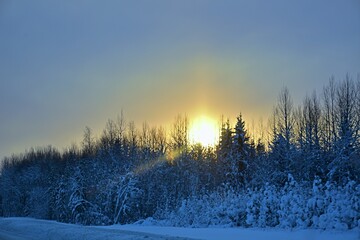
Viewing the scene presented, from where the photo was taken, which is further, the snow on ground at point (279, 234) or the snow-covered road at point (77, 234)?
the snow-covered road at point (77, 234)

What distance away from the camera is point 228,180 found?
48.1m

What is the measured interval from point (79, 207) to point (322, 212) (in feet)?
118

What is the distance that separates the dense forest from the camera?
1455 centimetres

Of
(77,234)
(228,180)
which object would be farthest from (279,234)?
(228,180)

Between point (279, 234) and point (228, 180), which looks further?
point (228, 180)

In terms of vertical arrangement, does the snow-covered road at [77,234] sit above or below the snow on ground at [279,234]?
below

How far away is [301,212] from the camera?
1378 centimetres

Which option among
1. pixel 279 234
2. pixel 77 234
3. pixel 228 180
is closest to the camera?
pixel 279 234

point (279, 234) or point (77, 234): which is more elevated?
point (279, 234)

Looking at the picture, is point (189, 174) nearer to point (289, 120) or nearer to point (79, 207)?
point (79, 207)

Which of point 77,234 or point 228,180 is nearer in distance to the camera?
point 77,234

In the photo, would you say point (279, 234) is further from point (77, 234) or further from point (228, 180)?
point (228, 180)

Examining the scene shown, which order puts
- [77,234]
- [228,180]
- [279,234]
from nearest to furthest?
[279,234]
[77,234]
[228,180]

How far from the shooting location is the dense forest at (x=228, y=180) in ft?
47.8
